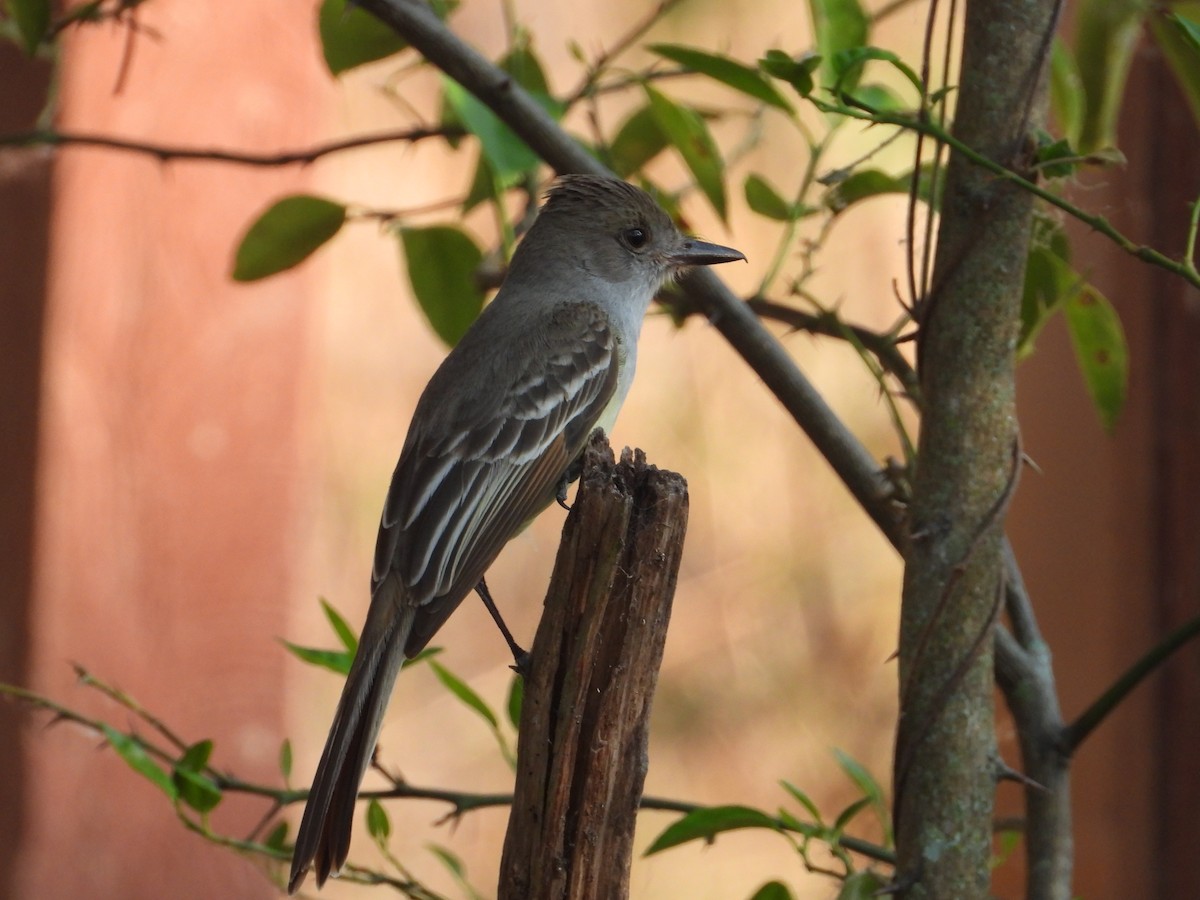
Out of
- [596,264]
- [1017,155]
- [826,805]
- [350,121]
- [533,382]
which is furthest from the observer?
[826,805]

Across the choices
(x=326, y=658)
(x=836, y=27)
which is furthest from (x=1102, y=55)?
(x=326, y=658)

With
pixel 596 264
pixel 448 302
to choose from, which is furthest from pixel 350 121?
pixel 448 302

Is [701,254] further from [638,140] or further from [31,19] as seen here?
[31,19]

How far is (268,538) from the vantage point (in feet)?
13.9

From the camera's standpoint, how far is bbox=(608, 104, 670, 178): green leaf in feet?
10.1

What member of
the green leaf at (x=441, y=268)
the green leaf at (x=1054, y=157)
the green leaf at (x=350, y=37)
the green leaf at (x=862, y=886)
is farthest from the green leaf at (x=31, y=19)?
the green leaf at (x=862, y=886)

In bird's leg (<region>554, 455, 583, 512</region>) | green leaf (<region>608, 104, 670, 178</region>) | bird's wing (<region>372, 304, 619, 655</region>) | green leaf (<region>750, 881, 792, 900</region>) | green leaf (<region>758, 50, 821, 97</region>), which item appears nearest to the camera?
green leaf (<region>758, 50, 821, 97</region>)

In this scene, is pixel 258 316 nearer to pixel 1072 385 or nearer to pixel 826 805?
pixel 1072 385

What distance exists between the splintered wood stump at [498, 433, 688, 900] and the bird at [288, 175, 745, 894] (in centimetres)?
38

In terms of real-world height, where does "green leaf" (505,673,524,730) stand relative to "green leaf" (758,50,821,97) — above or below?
below

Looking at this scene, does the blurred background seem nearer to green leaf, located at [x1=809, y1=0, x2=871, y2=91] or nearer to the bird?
the bird

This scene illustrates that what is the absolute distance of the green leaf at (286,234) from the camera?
2.89 metres

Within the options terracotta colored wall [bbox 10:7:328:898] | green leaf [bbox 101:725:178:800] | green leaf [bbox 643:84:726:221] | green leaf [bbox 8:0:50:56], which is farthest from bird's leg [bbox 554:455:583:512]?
terracotta colored wall [bbox 10:7:328:898]

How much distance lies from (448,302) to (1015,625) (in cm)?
131
